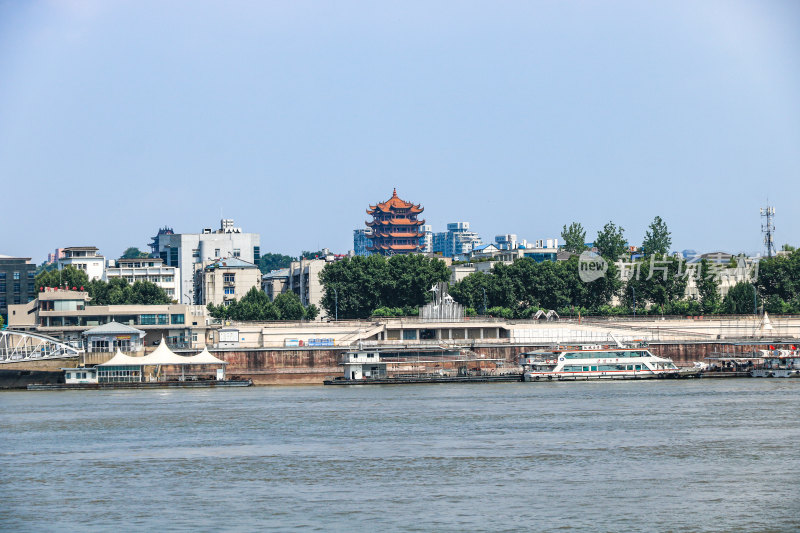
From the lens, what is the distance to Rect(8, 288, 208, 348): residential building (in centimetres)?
12775

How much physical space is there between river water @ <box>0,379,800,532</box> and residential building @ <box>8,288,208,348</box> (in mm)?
41615

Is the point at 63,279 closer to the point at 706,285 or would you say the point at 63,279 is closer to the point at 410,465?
the point at 706,285

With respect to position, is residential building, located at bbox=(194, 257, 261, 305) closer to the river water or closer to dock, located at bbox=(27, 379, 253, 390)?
dock, located at bbox=(27, 379, 253, 390)

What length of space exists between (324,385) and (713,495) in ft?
223

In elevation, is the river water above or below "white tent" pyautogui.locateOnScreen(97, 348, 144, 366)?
below

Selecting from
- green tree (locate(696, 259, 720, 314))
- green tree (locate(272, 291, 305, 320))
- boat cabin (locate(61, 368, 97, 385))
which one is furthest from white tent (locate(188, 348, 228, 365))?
green tree (locate(696, 259, 720, 314))

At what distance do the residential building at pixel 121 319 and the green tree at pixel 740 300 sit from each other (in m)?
67.5

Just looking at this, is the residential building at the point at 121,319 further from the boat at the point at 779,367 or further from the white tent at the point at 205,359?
the boat at the point at 779,367

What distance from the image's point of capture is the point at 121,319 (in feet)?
425

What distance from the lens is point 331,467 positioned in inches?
2061

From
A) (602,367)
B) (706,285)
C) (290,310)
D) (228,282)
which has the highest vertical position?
(228,282)
